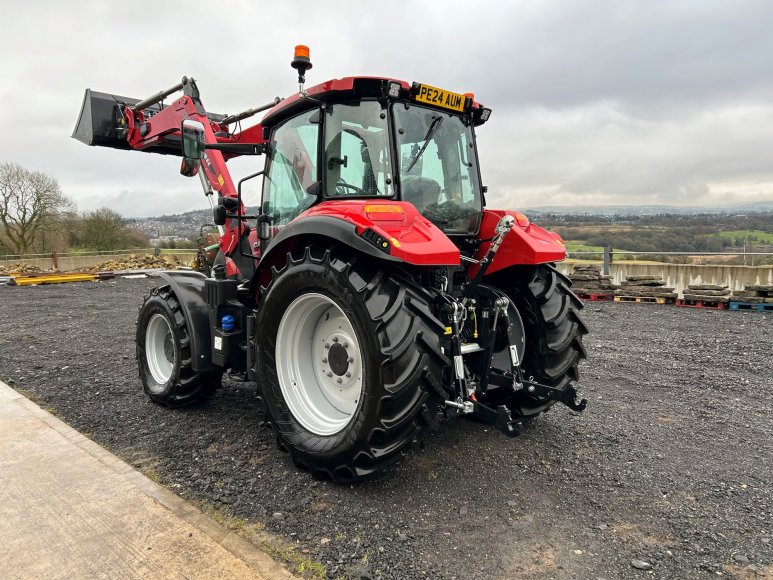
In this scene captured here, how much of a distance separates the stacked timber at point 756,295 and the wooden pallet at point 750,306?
5 cm

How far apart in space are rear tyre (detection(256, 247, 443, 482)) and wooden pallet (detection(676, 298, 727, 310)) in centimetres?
933

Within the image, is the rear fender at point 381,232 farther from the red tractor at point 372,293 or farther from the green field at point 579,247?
the green field at point 579,247

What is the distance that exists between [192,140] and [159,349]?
6.68 feet

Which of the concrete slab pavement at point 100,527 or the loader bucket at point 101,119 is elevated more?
the loader bucket at point 101,119

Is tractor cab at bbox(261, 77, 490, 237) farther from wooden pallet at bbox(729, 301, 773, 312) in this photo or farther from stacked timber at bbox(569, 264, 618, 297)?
stacked timber at bbox(569, 264, 618, 297)

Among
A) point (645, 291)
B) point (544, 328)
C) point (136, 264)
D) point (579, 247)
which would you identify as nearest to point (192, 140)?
point (544, 328)

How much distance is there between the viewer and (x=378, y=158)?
11.0 ft

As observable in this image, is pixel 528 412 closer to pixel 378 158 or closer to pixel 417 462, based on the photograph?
pixel 417 462

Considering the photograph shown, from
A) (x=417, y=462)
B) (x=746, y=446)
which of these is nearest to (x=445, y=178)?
(x=417, y=462)

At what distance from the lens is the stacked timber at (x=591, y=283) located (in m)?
11.5

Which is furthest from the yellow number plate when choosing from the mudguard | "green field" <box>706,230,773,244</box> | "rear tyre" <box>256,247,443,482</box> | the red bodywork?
"green field" <box>706,230,773,244</box>

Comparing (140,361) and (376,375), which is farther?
(140,361)

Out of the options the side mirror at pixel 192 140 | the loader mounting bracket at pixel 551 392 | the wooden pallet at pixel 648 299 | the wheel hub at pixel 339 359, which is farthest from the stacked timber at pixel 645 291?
the side mirror at pixel 192 140

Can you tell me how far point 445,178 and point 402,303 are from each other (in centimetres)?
134
